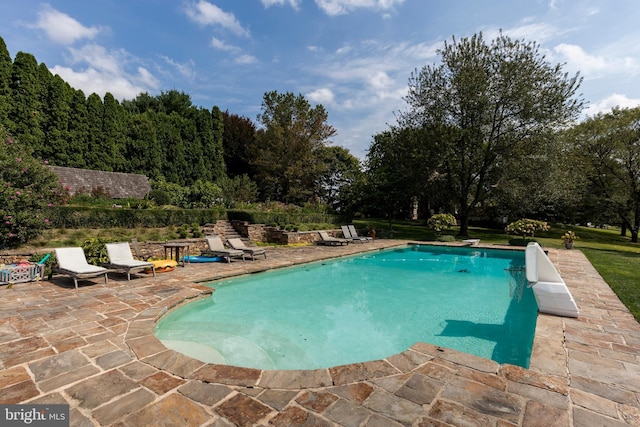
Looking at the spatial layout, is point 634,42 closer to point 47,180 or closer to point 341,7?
point 341,7

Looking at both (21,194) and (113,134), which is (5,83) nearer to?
(113,134)

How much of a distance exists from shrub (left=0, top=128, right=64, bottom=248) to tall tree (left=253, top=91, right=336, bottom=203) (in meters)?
18.7

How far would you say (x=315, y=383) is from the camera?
9.76 feet

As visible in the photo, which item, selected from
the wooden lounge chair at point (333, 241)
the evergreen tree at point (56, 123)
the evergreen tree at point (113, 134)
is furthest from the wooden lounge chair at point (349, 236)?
the evergreen tree at point (56, 123)

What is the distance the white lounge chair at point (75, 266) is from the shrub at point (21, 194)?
3.20 metres

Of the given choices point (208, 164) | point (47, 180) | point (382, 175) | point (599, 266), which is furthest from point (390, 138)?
point (47, 180)

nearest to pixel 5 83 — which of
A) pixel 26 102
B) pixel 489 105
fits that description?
pixel 26 102

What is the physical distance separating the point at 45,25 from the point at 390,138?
18.8 meters

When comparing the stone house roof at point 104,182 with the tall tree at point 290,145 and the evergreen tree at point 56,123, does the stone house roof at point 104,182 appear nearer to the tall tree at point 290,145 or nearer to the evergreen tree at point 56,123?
the evergreen tree at point 56,123

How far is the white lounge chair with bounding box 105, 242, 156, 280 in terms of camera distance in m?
7.09

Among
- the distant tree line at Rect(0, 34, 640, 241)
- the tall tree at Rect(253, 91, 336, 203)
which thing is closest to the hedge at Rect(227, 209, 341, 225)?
the distant tree line at Rect(0, 34, 640, 241)

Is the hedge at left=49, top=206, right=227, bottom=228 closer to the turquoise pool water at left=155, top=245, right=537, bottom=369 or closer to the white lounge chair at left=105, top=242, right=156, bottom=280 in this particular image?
the white lounge chair at left=105, top=242, right=156, bottom=280

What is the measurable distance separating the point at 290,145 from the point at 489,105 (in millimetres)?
15980

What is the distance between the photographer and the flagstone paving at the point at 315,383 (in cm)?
243
